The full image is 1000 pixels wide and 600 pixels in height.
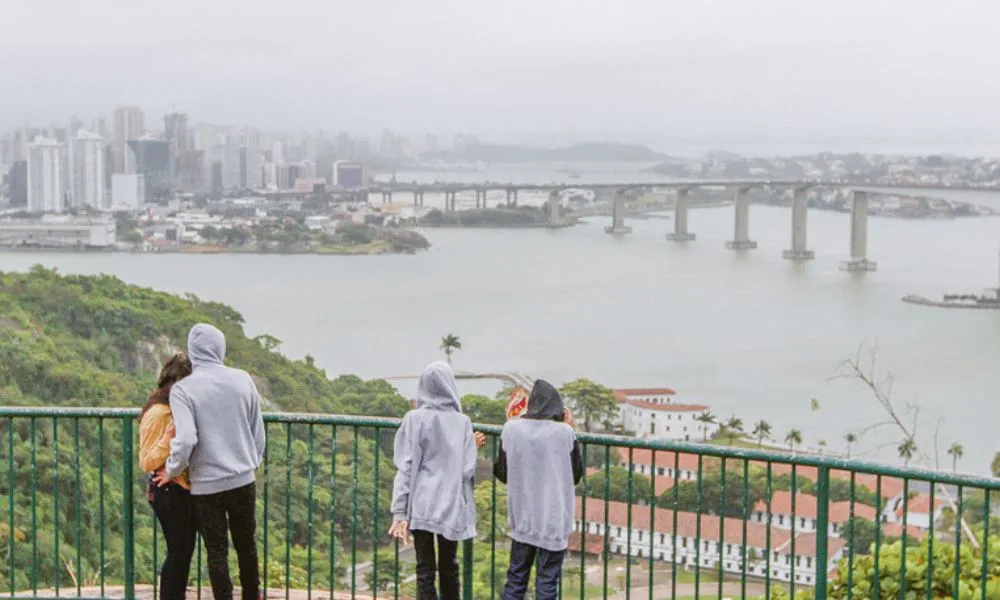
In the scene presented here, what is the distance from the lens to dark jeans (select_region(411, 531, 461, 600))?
12.7 ft

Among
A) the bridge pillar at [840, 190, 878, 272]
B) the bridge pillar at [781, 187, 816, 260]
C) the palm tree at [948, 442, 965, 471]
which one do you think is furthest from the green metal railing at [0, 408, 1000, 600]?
the bridge pillar at [781, 187, 816, 260]

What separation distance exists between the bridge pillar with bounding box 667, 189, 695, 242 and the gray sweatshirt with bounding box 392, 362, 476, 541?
218ft

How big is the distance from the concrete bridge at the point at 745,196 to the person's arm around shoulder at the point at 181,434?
175ft

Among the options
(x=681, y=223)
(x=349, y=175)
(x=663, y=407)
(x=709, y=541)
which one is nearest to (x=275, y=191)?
(x=349, y=175)

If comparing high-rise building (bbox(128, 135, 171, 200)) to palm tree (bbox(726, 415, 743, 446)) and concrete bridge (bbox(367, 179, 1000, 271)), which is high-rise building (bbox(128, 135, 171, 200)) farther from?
palm tree (bbox(726, 415, 743, 446))

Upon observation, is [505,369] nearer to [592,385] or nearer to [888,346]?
[592,385]

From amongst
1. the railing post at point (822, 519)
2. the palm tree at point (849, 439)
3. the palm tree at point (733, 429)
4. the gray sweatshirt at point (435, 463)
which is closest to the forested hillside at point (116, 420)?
the gray sweatshirt at point (435, 463)

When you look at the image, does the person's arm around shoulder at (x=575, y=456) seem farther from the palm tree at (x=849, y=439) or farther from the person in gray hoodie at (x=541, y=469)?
the palm tree at (x=849, y=439)

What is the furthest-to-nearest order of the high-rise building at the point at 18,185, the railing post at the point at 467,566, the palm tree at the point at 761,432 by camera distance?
the high-rise building at the point at 18,185, the palm tree at the point at 761,432, the railing post at the point at 467,566

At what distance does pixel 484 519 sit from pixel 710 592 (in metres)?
4.26

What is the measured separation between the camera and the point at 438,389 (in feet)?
12.3

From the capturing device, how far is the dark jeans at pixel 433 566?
152 inches

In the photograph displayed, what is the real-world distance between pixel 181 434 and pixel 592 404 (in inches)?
1043

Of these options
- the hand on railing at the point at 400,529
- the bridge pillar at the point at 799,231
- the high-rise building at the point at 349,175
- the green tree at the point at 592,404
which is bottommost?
the green tree at the point at 592,404
